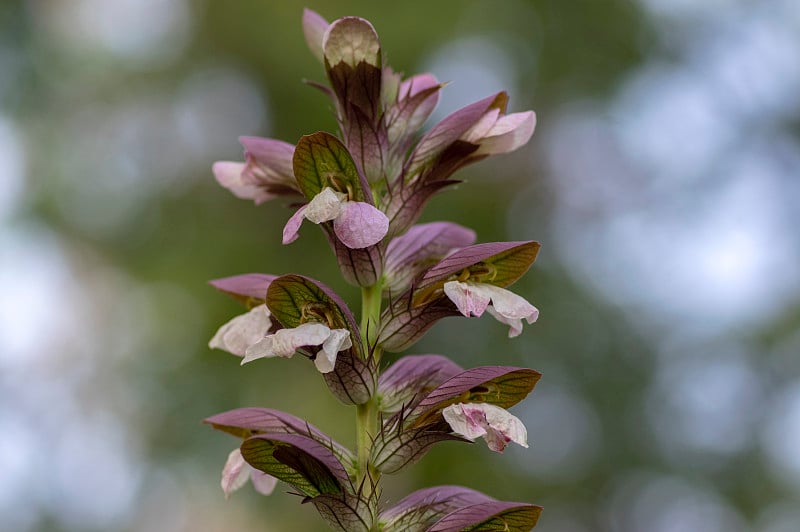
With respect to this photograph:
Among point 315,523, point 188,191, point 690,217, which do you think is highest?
point 690,217

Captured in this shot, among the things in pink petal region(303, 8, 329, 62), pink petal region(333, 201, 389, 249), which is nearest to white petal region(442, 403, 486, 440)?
pink petal region(333, 201, 389, 249)

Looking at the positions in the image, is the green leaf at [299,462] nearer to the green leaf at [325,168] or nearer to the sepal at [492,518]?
the sepal at [492,518]

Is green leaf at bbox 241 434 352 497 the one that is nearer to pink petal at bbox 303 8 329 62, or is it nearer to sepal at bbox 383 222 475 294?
sepal at bbox 383 222 475 294

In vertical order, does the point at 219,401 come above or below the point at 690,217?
below

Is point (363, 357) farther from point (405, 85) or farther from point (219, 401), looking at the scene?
point (219, 401)

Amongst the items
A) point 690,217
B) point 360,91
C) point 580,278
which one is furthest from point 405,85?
point 690,217

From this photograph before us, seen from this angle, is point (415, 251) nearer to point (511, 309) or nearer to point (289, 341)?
point (511, 309)
